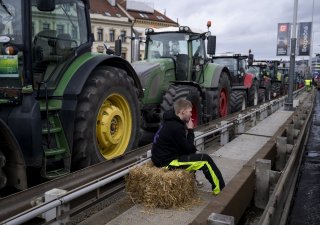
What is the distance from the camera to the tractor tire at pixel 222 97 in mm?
10060

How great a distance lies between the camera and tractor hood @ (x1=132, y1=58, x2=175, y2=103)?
842 centimetres

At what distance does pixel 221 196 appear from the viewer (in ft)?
12.9

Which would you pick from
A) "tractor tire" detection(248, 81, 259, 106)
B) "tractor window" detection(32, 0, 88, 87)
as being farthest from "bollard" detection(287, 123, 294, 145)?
"tractor tire" detection(248, 81, 259, 106)

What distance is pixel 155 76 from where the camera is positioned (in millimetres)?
8656

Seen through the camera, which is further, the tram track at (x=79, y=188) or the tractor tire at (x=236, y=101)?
the tractor tire at (x=236, y=101)

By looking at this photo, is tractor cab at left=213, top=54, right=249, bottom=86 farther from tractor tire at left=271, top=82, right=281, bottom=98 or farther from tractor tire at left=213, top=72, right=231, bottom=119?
tractor tire at left=271, top=82, right=281, bottom=98

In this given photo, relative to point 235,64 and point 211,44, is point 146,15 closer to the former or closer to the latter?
point 235,64

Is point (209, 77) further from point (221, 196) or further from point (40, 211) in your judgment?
point (40, 211)

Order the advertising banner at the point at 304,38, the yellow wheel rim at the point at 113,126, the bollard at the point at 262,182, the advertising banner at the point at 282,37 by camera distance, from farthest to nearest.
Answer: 1. the advertising banner at the point at 304,38
2. the advertising banner at the point at 282,37
3. the yellow wheel rim at the point at 113,126
4. the bollard at the point at 262,182

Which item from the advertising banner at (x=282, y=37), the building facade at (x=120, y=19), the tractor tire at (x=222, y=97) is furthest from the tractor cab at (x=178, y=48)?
the building facade at (x=120, y=19)

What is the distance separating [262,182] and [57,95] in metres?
2.89

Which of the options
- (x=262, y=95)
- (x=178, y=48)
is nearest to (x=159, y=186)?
(x=178, y=48)

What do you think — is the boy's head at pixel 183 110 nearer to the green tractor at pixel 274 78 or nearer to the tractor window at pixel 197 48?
the tractor window at pixel 197 48

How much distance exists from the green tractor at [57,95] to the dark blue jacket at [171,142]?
3.17 ft
